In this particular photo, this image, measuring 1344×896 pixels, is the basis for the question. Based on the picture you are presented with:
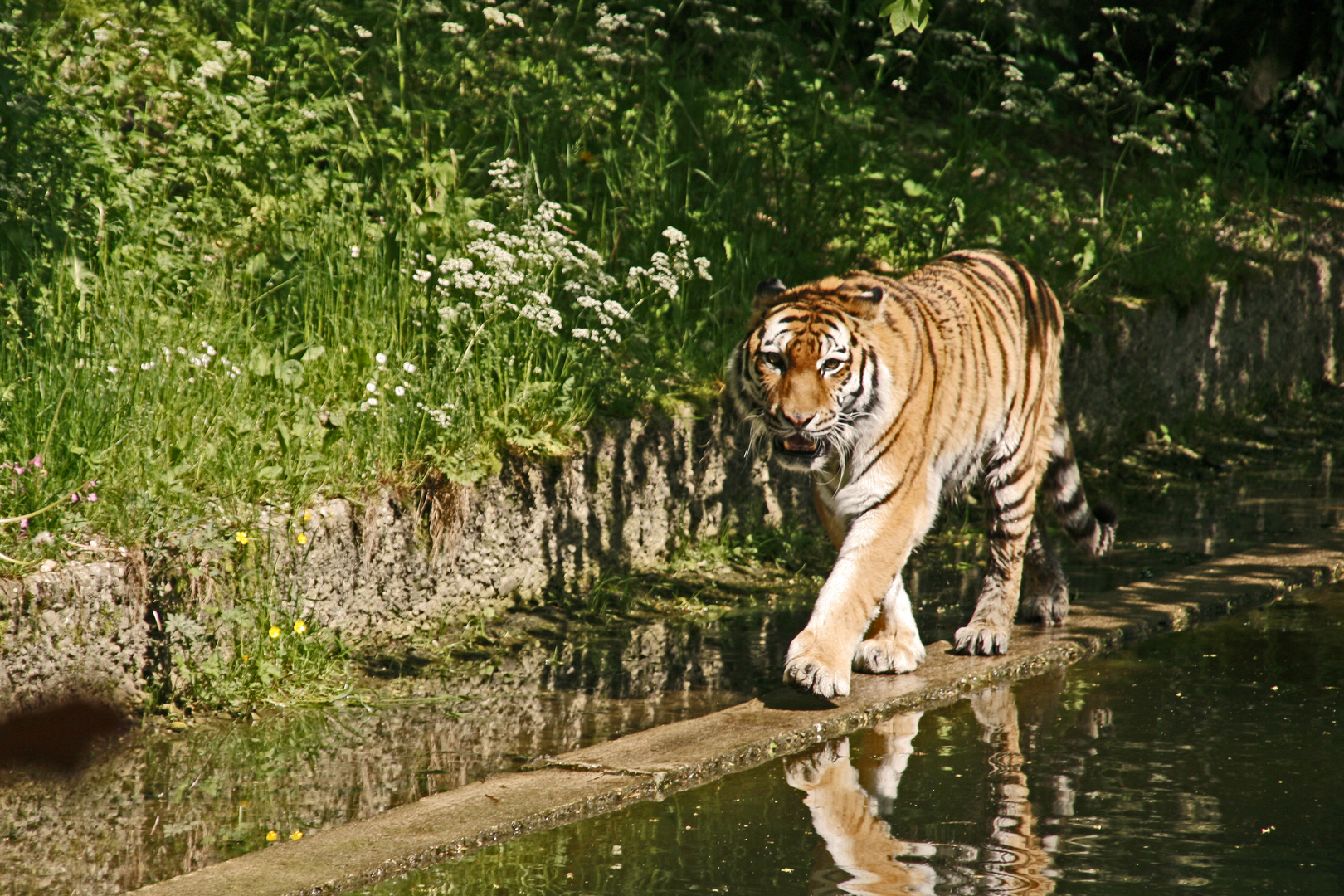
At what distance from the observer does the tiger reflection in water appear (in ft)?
9.96

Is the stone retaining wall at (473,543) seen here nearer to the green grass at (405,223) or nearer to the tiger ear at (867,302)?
the green grass at (405,223)

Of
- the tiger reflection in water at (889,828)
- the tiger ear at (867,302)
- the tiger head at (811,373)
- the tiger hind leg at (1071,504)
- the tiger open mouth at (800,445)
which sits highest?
the tiger ear at (867,302)

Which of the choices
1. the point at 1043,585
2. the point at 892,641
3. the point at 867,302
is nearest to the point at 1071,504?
the point at 1043,585

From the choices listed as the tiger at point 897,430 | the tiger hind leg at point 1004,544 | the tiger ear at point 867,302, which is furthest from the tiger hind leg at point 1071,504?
the tiger ear at point 867,302

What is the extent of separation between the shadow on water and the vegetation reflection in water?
0.02 m

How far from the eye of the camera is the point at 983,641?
4887mm

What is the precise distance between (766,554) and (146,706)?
2975 millimetres

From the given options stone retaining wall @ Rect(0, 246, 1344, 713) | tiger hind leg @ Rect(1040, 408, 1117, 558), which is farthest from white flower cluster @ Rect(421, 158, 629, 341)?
tiger hind leg @ Rect(1040, 408, 1117, 558)

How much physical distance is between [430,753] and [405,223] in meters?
3.06

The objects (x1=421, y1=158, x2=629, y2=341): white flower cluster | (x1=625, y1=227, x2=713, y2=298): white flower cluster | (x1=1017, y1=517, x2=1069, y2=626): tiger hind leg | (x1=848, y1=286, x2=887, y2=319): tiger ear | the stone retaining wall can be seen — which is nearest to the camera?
the stone retaining wall

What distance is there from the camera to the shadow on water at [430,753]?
10.9 ft

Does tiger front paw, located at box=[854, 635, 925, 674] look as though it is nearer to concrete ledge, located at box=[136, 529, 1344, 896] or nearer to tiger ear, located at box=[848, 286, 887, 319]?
concrete ledge, located at box=[136, 529, 1344, 896]

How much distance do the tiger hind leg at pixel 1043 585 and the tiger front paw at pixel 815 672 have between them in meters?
1.39

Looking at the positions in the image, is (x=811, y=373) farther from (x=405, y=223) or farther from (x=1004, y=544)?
(x=405, y=223)
